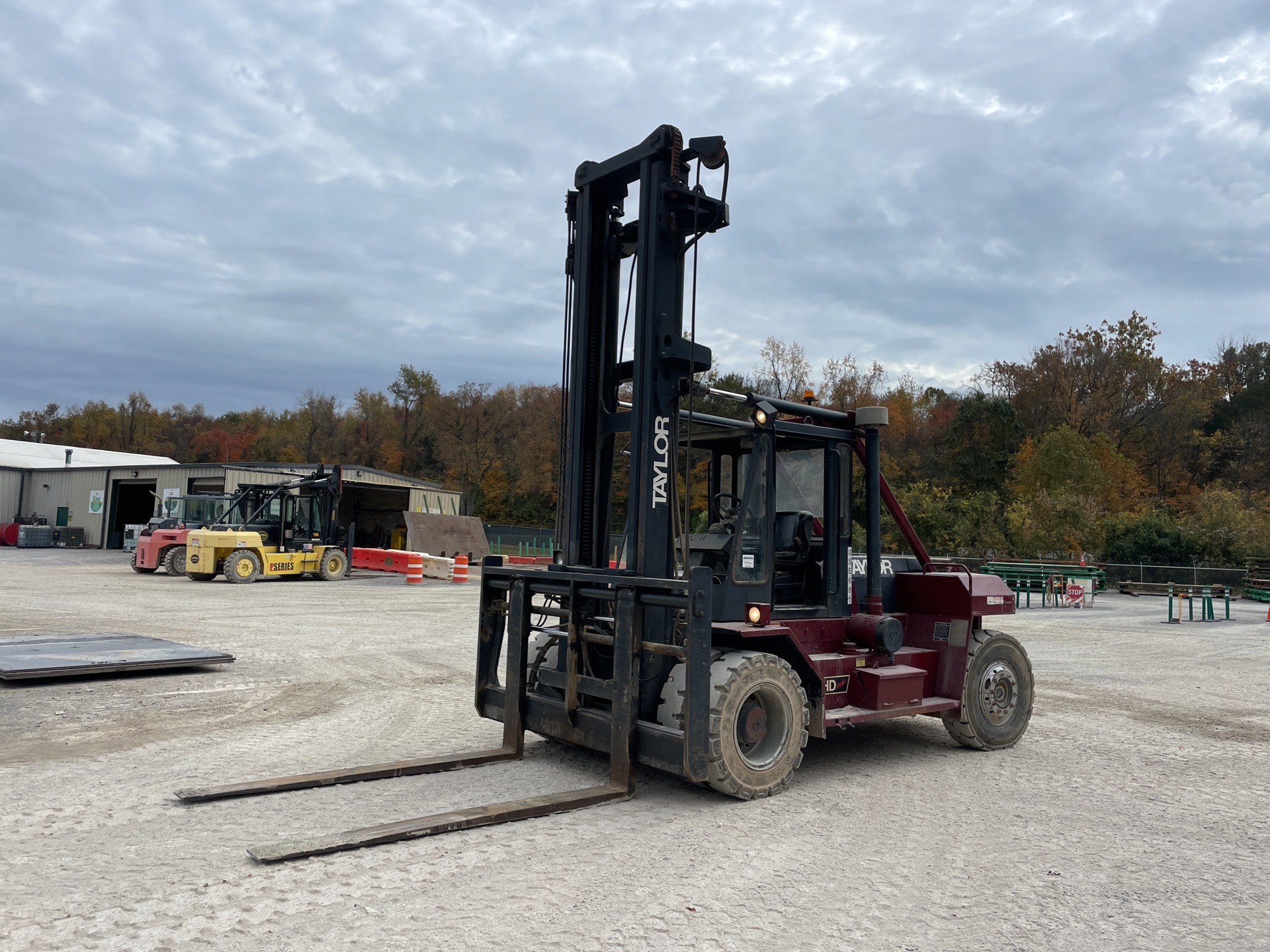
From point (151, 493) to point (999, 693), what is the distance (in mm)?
45984

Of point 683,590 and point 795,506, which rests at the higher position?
point 795,506

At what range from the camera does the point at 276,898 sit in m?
3.96

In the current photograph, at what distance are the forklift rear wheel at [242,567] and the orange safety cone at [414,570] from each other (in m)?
4.47

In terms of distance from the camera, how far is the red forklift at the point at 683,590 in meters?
5.65

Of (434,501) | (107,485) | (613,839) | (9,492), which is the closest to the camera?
(613,839)

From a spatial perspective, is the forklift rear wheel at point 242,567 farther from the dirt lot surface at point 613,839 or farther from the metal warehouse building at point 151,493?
the dirt lot surface at point 613,839

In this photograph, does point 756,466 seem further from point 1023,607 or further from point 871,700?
point 1023,607

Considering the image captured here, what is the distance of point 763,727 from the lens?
5922 millimetres

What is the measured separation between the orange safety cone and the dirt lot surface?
19069 millimetres

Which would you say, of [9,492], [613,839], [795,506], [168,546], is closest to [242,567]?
[168,546]

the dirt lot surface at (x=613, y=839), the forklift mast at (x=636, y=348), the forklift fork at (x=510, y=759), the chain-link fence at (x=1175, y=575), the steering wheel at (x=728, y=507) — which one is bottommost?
the dirt lot surface at (x=613, y=839)

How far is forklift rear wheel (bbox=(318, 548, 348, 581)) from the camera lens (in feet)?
90.9

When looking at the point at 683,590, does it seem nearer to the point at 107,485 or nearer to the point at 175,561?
the point at 175,561

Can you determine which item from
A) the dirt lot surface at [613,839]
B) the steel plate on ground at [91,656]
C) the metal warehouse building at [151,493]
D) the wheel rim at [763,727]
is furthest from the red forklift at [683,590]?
the metal warehouse building at [151,493]
